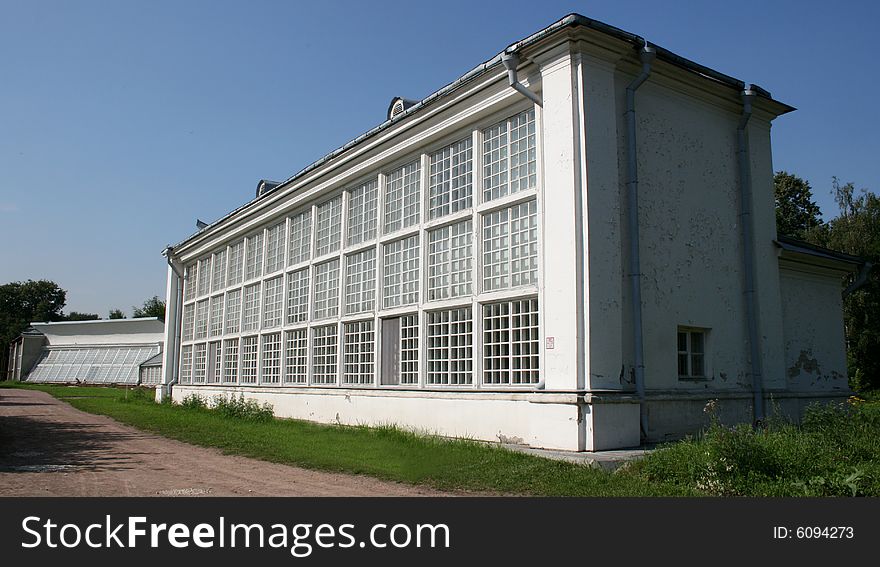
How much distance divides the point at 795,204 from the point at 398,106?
3814 cm

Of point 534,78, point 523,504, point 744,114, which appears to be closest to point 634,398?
point 523,504

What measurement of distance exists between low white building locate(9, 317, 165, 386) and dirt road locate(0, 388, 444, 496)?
142 feet

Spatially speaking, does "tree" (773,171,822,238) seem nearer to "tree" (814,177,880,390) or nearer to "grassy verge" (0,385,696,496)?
"tree" (814,177,880,390)

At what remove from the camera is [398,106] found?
18000mm

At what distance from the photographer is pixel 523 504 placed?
7246 millimetres

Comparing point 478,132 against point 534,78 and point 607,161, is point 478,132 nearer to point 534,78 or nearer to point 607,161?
point 534,78

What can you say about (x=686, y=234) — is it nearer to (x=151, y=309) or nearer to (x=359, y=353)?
(x=359, y=353)

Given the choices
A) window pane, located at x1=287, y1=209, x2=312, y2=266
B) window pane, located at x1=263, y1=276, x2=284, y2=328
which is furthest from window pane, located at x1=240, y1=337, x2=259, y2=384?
window pane, located at x1=287, y1=209, x2=312, y2=266

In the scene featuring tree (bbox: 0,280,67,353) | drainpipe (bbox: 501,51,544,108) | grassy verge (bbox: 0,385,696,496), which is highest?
tree (bbox: 0,280,67,353)

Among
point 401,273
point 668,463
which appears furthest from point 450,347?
point 668,463

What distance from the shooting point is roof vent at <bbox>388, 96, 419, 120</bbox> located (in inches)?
694

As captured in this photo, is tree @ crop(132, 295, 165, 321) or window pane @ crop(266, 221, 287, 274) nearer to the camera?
window pane @ crop(266, 221, 287, 274)

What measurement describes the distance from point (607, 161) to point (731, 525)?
6.89 m

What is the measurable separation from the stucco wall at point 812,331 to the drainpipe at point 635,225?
487 cm
